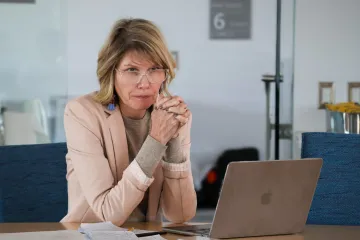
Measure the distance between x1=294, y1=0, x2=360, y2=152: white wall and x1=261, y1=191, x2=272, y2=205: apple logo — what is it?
2504mm

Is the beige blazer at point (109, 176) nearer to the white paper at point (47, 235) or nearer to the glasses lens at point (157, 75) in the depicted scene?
the glasses lens at point (157, 75)

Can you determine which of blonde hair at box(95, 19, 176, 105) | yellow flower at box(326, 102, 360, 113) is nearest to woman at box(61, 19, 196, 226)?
blonde hair at box(95, 19, 176, 105)

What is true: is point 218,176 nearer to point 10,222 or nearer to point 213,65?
point 213,65

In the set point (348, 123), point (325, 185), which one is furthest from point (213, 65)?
point (325, 185)

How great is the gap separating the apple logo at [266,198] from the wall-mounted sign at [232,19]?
2483 mm

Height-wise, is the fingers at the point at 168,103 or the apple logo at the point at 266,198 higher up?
the fingers at the point at 168,103

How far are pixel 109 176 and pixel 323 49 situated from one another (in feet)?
7.79

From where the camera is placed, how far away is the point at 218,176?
4414mm

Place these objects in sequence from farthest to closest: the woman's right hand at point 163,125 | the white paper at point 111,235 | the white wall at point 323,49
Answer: the white wall at point 323,49, the woman's right hand at point 163,125, the white paper at point 111,235

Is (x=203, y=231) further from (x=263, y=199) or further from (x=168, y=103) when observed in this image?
(x=168, y=103)

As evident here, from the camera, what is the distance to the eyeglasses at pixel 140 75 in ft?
7.82

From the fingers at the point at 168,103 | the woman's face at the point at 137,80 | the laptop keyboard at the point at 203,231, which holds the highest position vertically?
the woman's face at the point at 137,80

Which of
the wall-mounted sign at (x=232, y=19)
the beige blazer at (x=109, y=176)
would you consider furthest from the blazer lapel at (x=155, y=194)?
the wall-mounted sign at (x=232, y=19)

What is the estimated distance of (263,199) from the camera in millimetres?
1960
